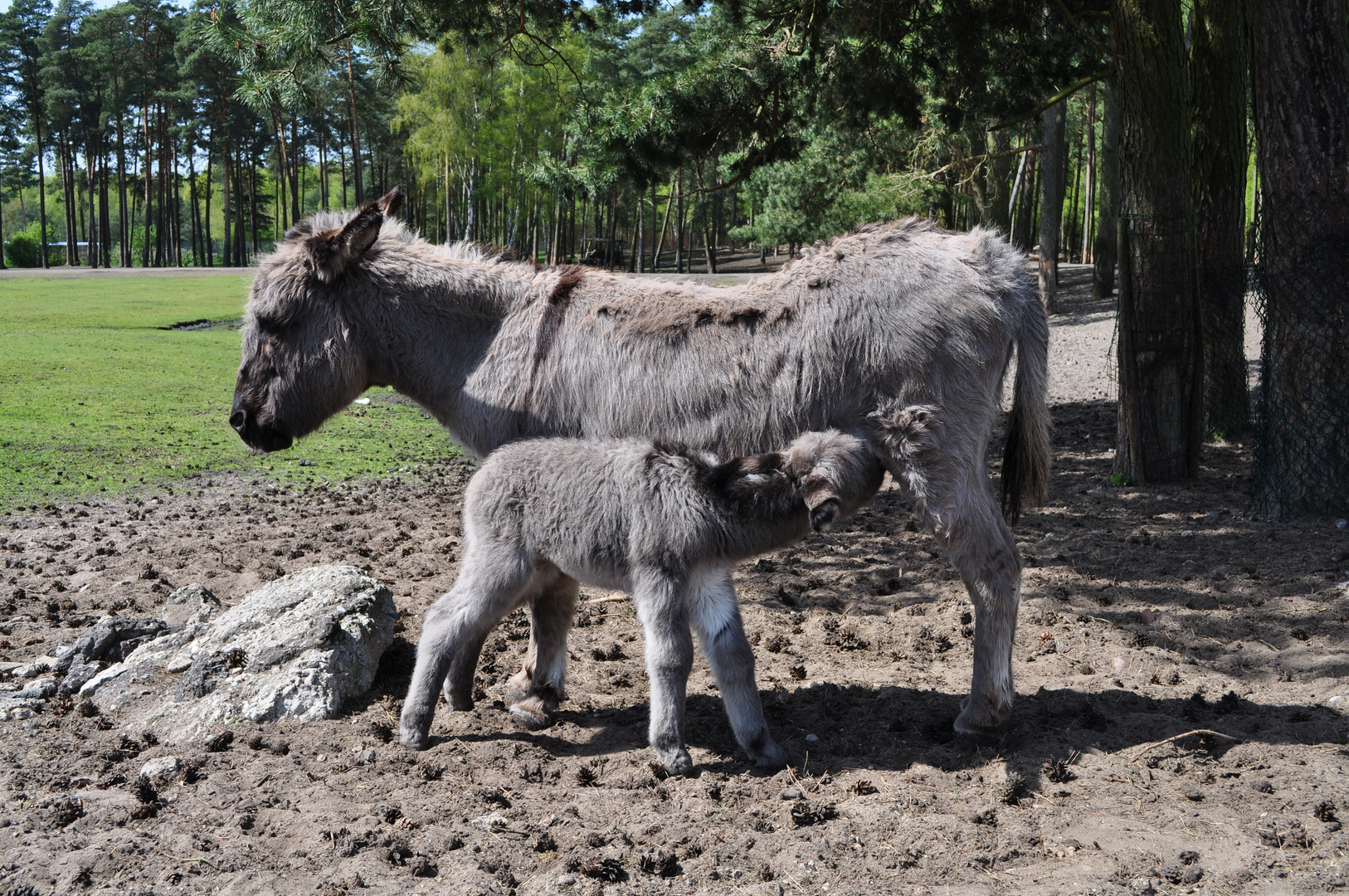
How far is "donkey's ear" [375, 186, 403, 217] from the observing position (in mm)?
5352

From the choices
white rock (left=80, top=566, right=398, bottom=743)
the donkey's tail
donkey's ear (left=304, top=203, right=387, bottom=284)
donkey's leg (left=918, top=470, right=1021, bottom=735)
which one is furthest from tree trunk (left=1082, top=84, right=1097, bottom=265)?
white rock (left=80, top=566, right=398, bottom=743)

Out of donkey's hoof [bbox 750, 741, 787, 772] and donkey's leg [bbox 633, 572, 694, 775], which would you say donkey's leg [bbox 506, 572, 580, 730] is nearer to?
donkey's leg [bbox 633, 572, 694, 775]

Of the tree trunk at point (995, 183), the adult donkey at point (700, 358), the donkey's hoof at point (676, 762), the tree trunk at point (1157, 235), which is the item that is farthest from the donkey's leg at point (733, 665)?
the tree trunk at point (995, 183)

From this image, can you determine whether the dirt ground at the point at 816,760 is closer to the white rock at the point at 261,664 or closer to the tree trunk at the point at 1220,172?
the white rock at the point at 261,664

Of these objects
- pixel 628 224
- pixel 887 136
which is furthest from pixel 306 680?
pixel 628 224

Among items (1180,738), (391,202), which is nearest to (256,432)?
(391,202)

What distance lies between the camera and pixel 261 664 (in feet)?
17.9

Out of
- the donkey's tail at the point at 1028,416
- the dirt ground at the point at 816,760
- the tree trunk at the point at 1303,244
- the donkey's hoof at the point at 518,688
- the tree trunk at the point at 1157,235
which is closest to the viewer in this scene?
the dirt ground at the point at 816,760

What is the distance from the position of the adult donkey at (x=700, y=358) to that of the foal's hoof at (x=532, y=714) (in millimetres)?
102

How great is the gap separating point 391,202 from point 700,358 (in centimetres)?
207

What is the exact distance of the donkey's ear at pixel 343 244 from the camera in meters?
5.20

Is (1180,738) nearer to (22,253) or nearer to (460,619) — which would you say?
(460,619)

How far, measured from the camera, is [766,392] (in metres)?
4.78

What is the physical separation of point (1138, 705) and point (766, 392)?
2705mm
